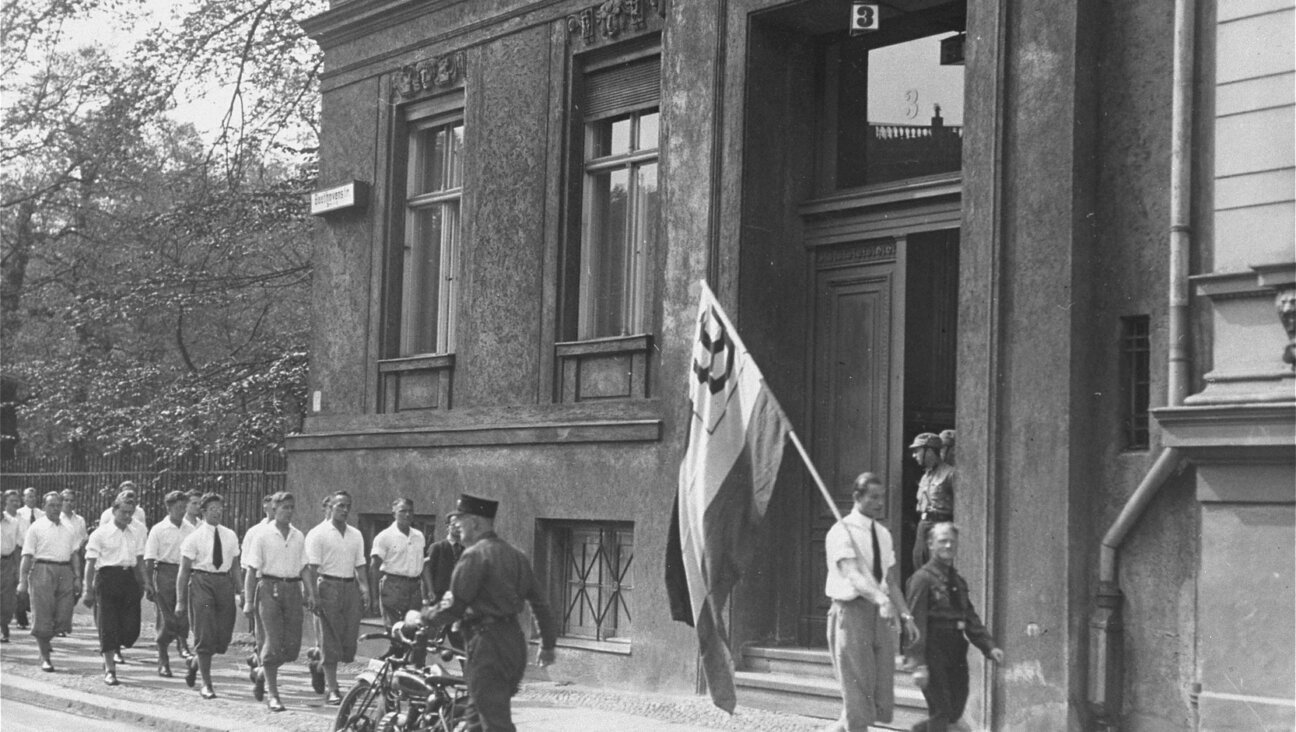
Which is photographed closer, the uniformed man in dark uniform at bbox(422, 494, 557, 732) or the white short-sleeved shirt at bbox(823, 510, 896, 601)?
the uniformed man in dark uniform at bbox(422, 494, 557, 732)

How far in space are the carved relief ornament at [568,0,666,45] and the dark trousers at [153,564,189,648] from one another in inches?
279

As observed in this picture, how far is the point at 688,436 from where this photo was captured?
10477mm

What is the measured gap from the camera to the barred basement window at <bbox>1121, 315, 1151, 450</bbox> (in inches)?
442

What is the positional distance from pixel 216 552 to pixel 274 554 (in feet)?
4.58

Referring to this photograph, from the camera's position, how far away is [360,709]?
10.8 metres

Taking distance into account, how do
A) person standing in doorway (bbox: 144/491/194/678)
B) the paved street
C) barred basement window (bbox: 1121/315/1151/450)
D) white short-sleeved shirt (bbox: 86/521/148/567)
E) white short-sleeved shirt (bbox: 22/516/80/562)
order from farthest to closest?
white short-sleeved shirt (bbox: 22/516/80/562) → person standing in doorway (bbox: 144/491/194/678) → white short-sleeved shirt (bbox: 86/521/148/567) → the paved street → barred basement window (bbox: 1121/315/1151/450)

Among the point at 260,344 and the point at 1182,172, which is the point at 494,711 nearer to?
the point at 1182,172

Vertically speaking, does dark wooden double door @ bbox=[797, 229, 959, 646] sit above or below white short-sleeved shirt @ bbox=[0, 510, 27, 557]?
above

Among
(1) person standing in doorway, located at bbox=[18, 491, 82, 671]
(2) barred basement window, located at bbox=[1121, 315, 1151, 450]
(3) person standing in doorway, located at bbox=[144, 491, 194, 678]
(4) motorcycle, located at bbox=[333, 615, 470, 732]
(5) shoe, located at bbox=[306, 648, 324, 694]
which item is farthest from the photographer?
(1) person standing in doorway, located at bbox=[18, 491, 82, 671]

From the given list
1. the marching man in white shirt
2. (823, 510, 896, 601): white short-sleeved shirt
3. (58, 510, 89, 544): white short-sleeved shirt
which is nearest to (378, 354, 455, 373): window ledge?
the marching man in white shirt

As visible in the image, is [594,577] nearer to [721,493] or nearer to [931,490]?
[931,490]

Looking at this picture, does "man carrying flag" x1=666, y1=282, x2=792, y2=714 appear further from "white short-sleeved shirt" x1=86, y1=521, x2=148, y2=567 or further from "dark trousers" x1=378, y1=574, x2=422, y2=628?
"white short-sleeved shirt" x1=86, y1=521, x2=148, y2=567

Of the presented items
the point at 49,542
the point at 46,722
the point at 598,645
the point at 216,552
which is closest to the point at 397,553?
the point at 216,552

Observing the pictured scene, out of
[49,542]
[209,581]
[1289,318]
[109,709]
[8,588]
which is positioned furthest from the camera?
[8,588]
